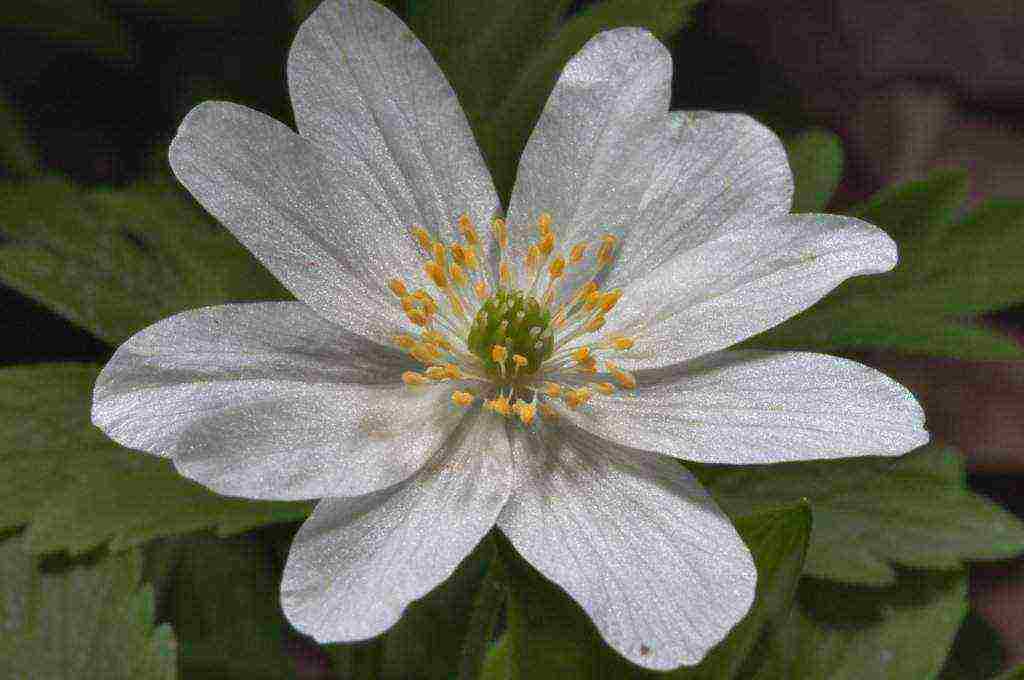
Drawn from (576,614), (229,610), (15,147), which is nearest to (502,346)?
(576,614)

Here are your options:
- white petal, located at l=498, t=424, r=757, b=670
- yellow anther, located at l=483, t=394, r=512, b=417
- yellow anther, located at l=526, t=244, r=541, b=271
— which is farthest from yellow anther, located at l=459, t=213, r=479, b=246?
white petal, located at l=498, t=424, r=757, b=670

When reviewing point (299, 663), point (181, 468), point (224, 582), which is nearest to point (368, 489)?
point (181, 468)

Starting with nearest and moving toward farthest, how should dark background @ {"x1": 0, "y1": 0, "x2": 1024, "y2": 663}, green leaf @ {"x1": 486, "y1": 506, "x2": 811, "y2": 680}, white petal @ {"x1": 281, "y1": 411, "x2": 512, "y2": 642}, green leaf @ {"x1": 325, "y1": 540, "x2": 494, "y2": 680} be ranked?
1. white petal @ {"x1": 281, "y1": 411, "x2": 512, "y2": 642}
2. green leaf @ {"x1": 486, "y1": 506, "x2": 811, "y2": 680}
3. green leaf @ {"x1": 325, "y1": 540, "x2": 494, "y2": 680}
4. dark background @ {"x1": 0, "y1": 0, "x2": 1024, "y2": 663}

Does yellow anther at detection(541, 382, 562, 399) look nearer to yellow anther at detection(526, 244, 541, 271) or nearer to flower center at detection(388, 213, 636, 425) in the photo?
flower center at detection(388, 213, 636, 425)

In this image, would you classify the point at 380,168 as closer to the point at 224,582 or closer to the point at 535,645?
the point at 535,645

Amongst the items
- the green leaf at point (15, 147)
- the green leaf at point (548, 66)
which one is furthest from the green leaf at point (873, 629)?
the green leaf at point (15, 147)

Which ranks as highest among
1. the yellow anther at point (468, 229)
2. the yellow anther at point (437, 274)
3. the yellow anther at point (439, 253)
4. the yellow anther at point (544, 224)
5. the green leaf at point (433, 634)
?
the yellow anther at point (544, 224)

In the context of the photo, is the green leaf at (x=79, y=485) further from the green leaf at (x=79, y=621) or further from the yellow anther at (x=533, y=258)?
the yellow anther at (x=533, y=258)
